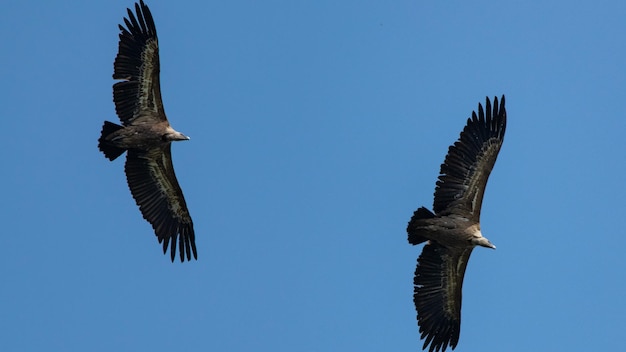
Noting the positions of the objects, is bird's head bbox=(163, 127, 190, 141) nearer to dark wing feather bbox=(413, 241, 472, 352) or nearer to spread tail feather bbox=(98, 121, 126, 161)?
spread tail feather bbox=(98, 121, 126, 161)

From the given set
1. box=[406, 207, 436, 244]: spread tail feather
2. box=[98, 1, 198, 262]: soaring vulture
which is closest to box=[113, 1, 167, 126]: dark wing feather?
box=[98, 1, 198, 262]: soaring vulture

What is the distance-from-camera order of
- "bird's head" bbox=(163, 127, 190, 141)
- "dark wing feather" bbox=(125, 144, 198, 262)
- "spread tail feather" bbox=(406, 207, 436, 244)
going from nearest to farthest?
1. "spread tail feather" bbox=(406, 207, 436, 244)
2. "bird's head" bbox=(163, 127, 190, 141)
3. "dark wing feather" bbox=(125, 144, 198, 262)

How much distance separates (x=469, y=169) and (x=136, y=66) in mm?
7098

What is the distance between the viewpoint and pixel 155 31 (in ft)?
81.5

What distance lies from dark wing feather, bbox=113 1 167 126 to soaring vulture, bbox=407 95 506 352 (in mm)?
6086

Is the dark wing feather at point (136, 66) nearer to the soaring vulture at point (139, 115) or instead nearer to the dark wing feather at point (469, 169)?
the soaring vulture at point (139, 115)

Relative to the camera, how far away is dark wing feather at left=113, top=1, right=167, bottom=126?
24.7 m

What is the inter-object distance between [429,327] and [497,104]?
4891 millimetres

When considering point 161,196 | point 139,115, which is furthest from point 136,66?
point 161,196

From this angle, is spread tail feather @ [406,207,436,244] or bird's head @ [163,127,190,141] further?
bird's head @ [163,127,190,141]

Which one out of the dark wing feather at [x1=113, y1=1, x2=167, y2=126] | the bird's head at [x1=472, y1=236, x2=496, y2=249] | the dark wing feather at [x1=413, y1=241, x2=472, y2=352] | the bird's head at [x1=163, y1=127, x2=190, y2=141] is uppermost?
the dark wing feather at [x1=113, y1=1, x2=167, y2=126]

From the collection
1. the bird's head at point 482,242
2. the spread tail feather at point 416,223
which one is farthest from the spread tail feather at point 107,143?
the bird's head at point 482,242

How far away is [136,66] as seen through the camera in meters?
24.7

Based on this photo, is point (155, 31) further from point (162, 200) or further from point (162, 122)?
point (162, 200)
